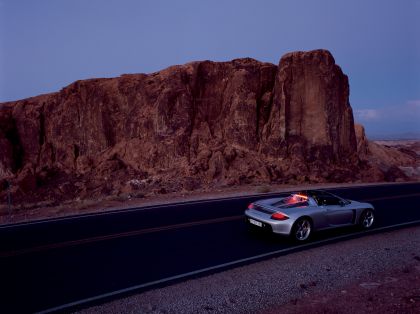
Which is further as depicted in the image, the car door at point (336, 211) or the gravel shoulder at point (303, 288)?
the car door at point (336, 211)

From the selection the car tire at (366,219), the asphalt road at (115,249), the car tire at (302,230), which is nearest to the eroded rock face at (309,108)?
the asphalt road at (115,249)

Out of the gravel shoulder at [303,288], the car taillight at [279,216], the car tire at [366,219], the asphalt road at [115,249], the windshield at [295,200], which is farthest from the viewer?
the car tire at [366,219]

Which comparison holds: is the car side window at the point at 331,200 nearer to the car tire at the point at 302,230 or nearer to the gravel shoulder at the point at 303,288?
the car tire at the point at 302,230

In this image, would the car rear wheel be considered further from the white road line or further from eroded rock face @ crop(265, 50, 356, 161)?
eroded rock face @ crop(265, 50, 356, 161)

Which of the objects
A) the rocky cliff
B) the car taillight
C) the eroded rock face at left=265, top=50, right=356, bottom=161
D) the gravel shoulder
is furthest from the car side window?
the eroded rock face at left=265, top=50, right=356, bottom=161

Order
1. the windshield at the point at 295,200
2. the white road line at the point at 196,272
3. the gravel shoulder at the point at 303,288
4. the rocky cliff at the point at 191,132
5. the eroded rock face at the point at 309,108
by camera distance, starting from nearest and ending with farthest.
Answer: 1. the gravel shoulder at the point at 303,288
2. the white road line at the point at 196,272
3. the windshield at the point at 295,200
4. the rocky cliff at the point at 191,132
5. the eroded rock face at the point at 309,108

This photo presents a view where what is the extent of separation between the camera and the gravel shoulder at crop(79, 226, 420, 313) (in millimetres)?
5055

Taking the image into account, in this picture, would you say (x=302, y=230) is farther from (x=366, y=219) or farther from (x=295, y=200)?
(x=366, y=219)

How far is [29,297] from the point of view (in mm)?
5453

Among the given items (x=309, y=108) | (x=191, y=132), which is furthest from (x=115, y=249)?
(x=309, y=108)

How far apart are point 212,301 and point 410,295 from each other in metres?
3.01

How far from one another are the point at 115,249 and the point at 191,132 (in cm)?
2197

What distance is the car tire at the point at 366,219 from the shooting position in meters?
10.1

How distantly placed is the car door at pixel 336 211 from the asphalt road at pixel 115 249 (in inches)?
14.9
